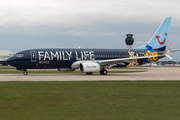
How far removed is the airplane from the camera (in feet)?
127

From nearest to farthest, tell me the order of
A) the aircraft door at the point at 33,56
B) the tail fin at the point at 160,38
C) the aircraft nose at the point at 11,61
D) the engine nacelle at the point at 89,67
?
the aircraft nose at the point at 11,61 → the aircraft door at the point at 33,56 → the engine nacelle at the point at 89,67 → the tail fin at the point at 160,38

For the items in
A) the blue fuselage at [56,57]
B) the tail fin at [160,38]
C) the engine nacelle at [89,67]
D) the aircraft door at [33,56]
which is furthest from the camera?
the tail fin at [160,38]

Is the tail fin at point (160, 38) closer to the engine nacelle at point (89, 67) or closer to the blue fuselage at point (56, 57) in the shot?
the blue fuselage at point (56, 57)

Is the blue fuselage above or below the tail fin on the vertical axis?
below

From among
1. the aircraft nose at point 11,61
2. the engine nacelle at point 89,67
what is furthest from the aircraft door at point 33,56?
the engine nacelle at point 89,67

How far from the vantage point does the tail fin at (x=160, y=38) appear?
47.5 meters

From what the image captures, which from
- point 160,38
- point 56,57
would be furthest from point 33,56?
point 160,38

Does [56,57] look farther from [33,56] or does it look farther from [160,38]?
[160,38]

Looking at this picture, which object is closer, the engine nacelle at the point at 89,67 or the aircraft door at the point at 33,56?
the aircraft door at the point at 33,56

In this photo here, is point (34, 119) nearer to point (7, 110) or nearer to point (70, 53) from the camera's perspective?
point (7, 110)

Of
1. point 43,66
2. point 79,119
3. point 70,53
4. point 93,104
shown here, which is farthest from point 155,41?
point 79,119

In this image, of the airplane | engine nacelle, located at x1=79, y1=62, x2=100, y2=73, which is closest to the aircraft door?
the airplane

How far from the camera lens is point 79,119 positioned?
9.27 meters

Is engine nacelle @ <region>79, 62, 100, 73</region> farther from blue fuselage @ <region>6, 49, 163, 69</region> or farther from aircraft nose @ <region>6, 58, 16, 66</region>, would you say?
aircraft nose @ <region>6, 58, 16, 66</region>
